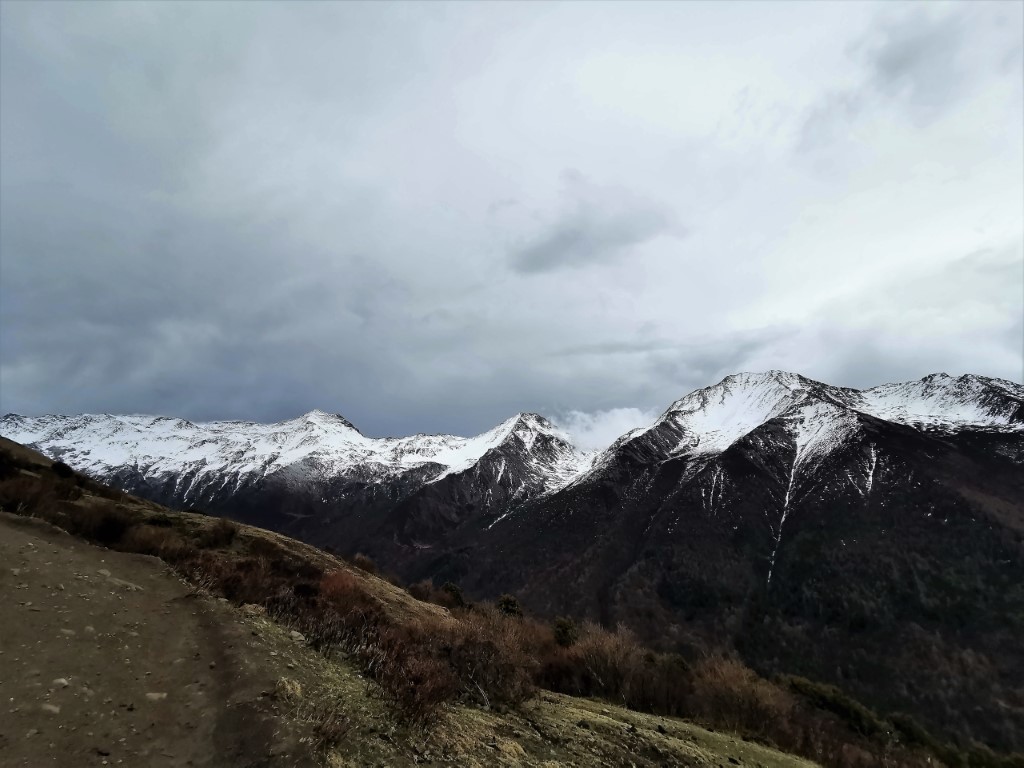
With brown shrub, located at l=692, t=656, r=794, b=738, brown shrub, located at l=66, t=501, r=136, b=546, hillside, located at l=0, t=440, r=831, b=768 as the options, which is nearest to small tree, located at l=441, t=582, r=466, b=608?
brown shrub, located at l=692, t=656, r=794, b=738

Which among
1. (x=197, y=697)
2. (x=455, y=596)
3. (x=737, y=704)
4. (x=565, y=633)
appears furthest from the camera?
(x=455, y=596)

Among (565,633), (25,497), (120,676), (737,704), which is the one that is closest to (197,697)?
(120,676)

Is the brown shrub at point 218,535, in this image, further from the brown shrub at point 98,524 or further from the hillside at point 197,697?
the hillside at point 197,697

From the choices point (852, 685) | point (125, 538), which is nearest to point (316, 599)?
point (125, 538)

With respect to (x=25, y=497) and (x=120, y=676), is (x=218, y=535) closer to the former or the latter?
(x=25, y=497)

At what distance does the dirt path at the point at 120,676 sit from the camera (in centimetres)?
1188

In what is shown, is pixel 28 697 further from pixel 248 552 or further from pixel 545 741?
pixel 248 552

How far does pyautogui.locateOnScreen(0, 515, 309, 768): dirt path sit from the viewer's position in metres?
11.9

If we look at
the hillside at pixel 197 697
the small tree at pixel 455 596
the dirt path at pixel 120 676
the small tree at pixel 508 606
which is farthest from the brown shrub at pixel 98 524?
the small tree at pixel 508 606

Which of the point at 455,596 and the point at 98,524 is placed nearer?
the point at 98,524

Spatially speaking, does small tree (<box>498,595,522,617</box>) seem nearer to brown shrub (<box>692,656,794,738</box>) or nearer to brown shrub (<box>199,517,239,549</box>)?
brown shrub (<box>692,656,794,738</box>)

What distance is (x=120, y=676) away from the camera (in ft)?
47.2

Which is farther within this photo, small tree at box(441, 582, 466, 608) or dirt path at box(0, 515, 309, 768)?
small tree at box(441, 582, 466, 608)

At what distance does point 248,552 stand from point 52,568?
18609 millimetres
